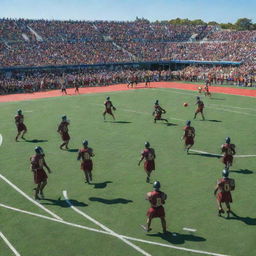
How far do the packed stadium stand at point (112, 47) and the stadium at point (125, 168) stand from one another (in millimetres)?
1241

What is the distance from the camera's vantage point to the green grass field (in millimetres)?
9859

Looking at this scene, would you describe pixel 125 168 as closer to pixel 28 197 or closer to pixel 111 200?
pixel 111 200

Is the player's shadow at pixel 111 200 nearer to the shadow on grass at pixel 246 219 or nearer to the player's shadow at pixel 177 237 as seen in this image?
the player's shadow at pixel 177 237

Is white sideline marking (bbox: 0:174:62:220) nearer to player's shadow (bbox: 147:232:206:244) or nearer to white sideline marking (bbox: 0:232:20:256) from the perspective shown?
white sideline marking (bbox: 0:232:20:256)

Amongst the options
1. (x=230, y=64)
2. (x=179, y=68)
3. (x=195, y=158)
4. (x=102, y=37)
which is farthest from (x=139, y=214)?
(x=102, y=37)

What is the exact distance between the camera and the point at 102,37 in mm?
66312

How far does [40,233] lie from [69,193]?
9.24 ft

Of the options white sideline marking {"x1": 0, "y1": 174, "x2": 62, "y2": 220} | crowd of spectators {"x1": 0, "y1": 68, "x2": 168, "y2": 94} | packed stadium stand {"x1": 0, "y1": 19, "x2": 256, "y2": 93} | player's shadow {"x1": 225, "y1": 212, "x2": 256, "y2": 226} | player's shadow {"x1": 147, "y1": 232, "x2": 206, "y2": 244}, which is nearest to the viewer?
player's shadow {"x1": 147, "y1": 232, "x2": 206, "y2": 244}

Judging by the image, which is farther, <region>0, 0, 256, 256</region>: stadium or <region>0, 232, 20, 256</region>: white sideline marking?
<region>0, 0, 256, 256</region>: stadium

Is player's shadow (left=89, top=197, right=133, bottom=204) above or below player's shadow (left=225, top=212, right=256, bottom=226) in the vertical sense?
below

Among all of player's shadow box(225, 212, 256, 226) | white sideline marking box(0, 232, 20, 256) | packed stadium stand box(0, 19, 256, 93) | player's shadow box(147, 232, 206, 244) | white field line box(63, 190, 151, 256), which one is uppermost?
packed stadium stand box(0, 19, 256, 93)

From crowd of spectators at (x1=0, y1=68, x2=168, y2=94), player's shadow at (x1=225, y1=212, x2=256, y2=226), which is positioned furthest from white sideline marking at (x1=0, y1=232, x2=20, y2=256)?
crowd of spectators at (x1=0, y1=68, x2=168, y2=94)

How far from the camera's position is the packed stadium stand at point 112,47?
161 feet

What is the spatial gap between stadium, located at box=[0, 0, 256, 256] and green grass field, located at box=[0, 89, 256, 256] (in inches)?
1.6
